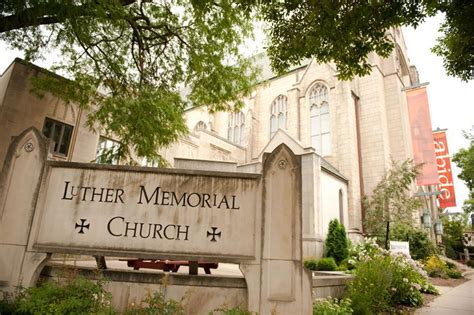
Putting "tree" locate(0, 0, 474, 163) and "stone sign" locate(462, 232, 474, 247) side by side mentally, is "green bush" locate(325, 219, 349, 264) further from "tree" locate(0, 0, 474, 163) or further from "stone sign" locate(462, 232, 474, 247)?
"stone sign" locate(462, 232, 474, 247)

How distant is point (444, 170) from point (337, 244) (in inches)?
717

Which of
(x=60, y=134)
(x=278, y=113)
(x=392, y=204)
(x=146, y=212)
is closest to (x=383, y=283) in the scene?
(x=146, y=212)

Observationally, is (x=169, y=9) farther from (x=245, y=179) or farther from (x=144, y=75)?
(x=245, y=179)

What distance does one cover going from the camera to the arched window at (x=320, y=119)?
25.5 meters

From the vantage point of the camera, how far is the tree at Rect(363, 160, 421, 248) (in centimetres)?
2034

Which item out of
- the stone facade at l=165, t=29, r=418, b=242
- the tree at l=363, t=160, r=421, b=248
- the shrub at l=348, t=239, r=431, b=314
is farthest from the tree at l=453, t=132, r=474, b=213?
the shrub at l=348, t=239, r=431, b=314

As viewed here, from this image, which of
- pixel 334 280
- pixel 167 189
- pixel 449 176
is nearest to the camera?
pixel 167 189

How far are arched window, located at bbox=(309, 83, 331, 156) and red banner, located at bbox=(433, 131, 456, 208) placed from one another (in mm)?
11607

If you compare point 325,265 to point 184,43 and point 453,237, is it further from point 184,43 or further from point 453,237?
point 453,237

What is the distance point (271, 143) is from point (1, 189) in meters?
19.4

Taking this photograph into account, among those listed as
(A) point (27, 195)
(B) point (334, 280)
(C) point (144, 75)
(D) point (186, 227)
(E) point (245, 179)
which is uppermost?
(C) point (144, 75)

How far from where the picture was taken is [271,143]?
22.8 m

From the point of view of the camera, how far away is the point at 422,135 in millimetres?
22453

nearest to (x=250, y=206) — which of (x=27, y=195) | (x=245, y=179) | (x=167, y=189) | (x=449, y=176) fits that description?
(x=245, y=179)
